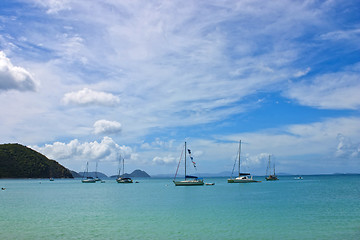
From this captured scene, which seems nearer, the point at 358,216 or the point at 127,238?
the point at 127,238

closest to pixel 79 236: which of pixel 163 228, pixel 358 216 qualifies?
pixel 163 228

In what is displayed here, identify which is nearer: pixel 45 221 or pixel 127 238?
pixel 127 238

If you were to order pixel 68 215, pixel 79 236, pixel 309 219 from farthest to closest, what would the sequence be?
pixel 68 215, pixel 309 219, pixel 79 236

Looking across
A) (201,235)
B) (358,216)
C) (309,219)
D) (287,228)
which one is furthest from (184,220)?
(358,216)

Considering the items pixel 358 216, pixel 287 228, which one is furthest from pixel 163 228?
pixel 358 216

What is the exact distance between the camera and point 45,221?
33.3 m

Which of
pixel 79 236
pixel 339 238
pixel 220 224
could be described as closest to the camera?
pixel 339 238

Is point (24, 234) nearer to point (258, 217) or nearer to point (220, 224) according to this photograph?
point (220, 224)

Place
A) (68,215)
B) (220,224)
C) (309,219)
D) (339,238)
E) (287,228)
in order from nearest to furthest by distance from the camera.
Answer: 1. (339,238)
2. (287,228)
3. (220,224)
4. (309,219)
5. (68,215)

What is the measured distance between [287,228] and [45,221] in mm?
25968

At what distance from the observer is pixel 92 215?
38500 mm

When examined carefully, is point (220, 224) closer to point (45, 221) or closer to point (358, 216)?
point (358, 216)

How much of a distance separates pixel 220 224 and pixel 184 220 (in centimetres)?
489

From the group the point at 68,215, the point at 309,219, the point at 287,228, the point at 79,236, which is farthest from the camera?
the point at 68,215
